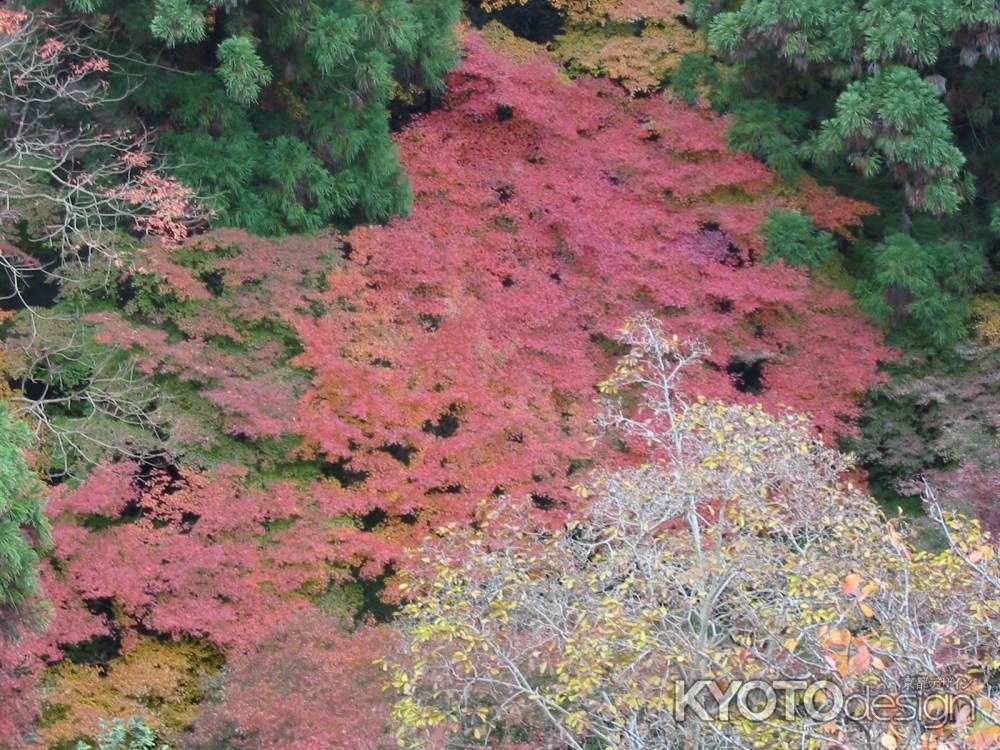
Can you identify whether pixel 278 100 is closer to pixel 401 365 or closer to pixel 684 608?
pixel 401 365

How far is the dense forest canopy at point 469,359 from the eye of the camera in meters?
5.90

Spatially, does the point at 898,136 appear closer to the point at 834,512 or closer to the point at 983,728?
the point at 834,512

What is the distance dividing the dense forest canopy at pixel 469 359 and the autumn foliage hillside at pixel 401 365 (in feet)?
0.12

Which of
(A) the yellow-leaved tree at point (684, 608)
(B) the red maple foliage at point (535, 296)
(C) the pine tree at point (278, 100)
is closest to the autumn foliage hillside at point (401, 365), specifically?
(B) the red maple foliage at point (535, 296)

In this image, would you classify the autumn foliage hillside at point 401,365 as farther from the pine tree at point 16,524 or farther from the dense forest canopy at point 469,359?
the pine tree at point 16,524

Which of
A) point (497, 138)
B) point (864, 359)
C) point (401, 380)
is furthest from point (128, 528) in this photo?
point (864, 359)

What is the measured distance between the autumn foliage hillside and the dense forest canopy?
0.04 meters

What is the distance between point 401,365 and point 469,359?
1.77 feet

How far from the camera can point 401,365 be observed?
8781 mm

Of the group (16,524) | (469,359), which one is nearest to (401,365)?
(469,359)

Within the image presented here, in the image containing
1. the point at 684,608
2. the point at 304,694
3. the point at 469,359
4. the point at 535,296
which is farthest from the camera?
the point at 535,296

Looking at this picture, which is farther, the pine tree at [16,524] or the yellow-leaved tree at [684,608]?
the pine tree at [16,524]

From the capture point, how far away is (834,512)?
598 centimetres

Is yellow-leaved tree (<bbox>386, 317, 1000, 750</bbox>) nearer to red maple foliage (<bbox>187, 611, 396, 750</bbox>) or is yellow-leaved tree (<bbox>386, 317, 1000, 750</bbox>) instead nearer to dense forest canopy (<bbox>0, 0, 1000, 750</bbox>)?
dense forest canopy (<bbox>0, 0, 1000, 750</bbox>)
